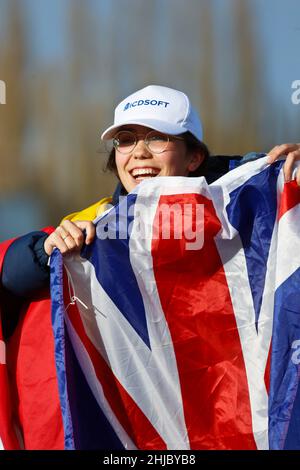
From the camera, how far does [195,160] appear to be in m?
2.48

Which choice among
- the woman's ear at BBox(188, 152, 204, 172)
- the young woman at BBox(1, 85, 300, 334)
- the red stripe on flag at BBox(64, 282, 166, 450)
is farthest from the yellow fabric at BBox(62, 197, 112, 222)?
the red stripe on flag at BBox(64, 282, 166, 450)

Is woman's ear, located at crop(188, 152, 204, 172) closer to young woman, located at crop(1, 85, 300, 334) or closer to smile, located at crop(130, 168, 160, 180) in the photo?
young woman, located at crop(1, 85, 300, 334)

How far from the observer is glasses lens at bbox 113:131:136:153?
2.38 m

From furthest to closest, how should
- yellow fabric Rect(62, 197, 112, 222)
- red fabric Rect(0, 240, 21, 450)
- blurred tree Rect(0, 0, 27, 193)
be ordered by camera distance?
blurred tree Rect(0, 0, 27, 193) < yellow fabric Rect(62, 197, 112, 222) < red fabric Rect(0, 240, 21, 450)

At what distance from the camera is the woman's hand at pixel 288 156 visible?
6.79 feet

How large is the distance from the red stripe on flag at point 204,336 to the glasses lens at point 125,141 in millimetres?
306

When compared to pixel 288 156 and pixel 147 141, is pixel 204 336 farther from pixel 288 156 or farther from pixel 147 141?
pixel 147 141

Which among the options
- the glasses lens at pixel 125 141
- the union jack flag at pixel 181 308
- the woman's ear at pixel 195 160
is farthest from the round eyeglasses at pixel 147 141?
the union jack flag at pixel 181 308

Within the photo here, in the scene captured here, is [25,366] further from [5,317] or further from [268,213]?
[268,213]

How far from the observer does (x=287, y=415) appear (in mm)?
1961

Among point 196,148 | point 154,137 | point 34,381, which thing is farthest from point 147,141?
point 34,381

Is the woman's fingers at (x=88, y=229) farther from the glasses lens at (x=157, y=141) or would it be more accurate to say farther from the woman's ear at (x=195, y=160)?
Answer: the woman's ear at (x=195, y=160)

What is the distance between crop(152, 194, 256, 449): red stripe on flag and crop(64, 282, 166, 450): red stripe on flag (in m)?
0.10
